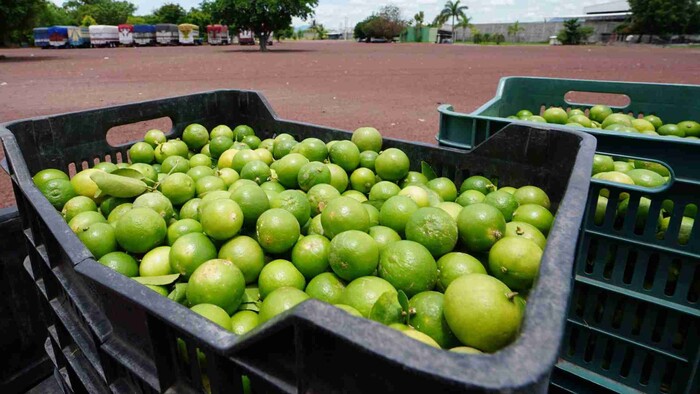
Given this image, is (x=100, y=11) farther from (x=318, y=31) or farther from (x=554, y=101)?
(x=554, y=101)

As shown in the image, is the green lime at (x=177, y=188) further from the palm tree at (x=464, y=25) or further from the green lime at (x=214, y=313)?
the palm tree at (x=464, y=25)

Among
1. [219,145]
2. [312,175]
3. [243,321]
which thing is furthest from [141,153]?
[243,321]

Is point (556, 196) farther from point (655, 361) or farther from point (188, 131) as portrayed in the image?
point (188, 131)

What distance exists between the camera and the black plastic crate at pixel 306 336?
697 millimetres

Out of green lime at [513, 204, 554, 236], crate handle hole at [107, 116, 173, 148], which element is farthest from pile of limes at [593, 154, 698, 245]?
crate handle hole at [107, 116, 173, 148]

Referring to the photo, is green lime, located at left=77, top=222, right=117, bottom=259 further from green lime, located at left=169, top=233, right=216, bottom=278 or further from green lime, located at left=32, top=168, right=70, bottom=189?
green lime, located at left=32, top=168, right=70, bottom=189

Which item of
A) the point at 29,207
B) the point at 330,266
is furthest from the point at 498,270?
the point at 29,207

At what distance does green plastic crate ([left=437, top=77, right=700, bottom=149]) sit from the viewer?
108 inches

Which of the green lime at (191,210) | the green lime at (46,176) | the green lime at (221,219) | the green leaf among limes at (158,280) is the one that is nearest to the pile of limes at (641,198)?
the green lime at (221,219)

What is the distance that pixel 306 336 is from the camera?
86 cm

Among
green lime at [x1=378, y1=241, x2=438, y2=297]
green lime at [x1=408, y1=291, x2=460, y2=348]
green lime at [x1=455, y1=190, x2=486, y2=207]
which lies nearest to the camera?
green lime at [x1=408, y1=291, x2=460, y2=348]

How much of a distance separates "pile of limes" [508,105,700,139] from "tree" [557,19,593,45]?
70.4 meters

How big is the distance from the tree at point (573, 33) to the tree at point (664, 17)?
856cm

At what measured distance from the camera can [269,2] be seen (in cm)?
3400
